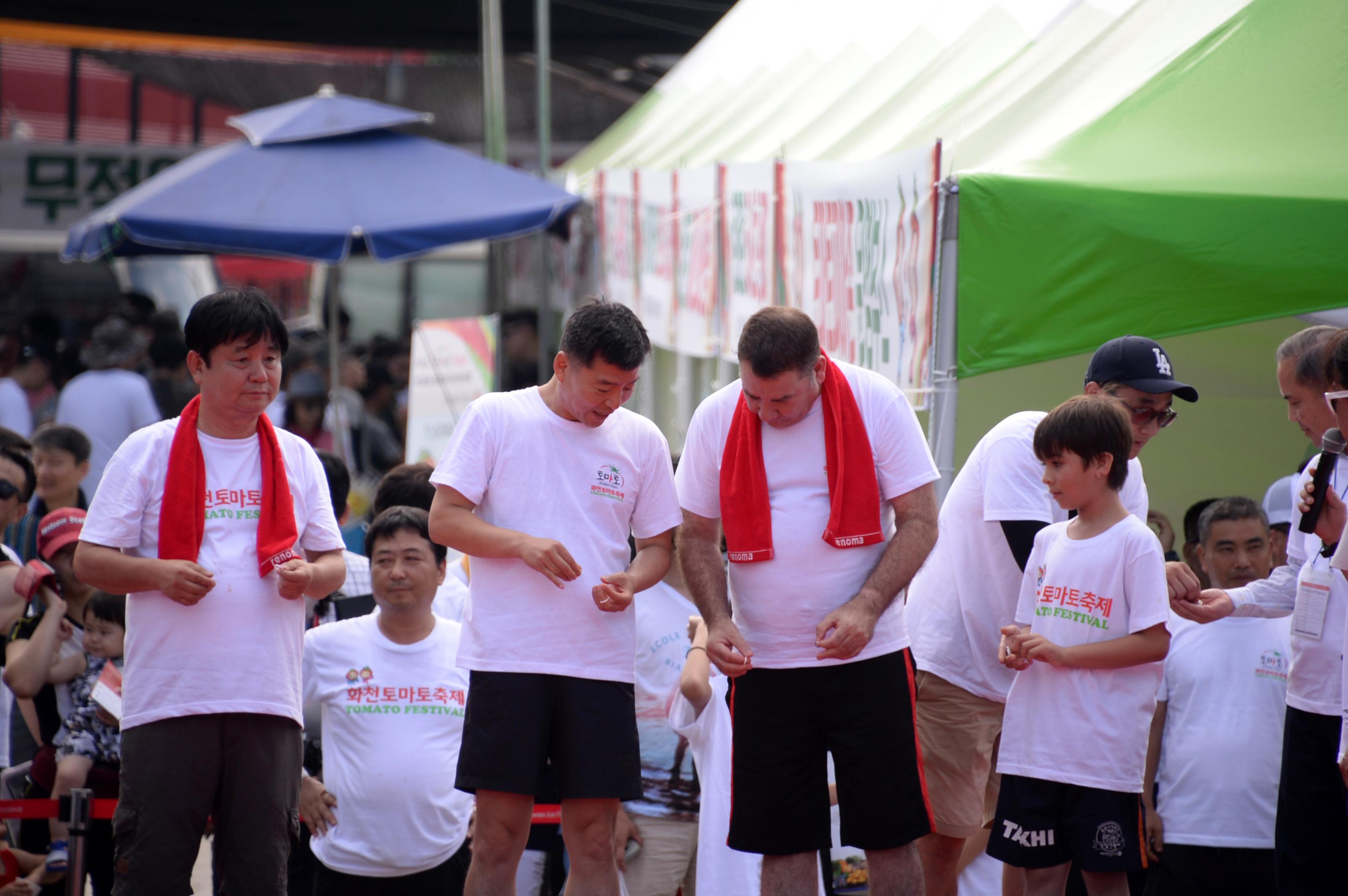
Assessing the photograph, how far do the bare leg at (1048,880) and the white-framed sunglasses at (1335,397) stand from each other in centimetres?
135

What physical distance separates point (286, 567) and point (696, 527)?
3.50ft

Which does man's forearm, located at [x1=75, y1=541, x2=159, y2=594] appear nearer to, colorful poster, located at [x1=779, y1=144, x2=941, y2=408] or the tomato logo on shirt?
the tomato logo on shirt

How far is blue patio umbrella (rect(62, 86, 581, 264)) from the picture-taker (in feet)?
27.9

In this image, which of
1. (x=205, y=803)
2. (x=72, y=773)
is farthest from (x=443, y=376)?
(x=205, y=803)

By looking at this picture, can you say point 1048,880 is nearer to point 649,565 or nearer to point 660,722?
point 649,565

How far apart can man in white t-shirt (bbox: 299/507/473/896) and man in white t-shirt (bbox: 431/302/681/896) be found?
594 mm

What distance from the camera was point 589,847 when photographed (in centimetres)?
366

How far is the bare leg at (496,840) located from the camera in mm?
3629

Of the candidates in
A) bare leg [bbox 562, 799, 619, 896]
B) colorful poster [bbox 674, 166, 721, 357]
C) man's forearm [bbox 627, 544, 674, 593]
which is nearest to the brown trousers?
bare leg [bbox 562, 799, 619, 896]

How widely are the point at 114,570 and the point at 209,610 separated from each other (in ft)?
0.80

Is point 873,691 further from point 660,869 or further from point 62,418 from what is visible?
point 62,418

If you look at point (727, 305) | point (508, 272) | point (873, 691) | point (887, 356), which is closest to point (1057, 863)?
point (873, 691)

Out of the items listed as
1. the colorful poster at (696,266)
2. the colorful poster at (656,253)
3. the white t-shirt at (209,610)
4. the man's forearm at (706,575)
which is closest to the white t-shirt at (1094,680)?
the man's forearm at (706,575)

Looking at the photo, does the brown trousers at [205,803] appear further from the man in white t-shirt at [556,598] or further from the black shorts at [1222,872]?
the black shorts at [1222,872]
